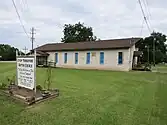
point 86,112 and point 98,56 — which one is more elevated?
point 98,56

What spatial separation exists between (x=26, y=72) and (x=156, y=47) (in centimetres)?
5824

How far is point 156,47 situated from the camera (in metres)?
60.7

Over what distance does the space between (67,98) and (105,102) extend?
1464 mm

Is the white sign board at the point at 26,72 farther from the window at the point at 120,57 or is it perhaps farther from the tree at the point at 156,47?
the tree at the point at 156,47

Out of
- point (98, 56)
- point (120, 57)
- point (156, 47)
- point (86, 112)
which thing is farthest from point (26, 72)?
point (156, 47)

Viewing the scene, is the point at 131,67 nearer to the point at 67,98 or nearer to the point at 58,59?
the point at 58,59

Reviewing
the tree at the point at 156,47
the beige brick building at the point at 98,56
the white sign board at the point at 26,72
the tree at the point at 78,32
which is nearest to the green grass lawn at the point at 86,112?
the white sign board at the point at 26,72

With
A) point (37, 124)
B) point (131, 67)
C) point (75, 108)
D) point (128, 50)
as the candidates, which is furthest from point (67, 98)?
point (131, 67)

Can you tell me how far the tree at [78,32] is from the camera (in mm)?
52062

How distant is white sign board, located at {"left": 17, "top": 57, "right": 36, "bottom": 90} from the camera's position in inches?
294

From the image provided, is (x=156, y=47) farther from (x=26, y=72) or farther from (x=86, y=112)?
(x=86, y=112)

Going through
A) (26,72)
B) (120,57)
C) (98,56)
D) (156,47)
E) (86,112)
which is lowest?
(86,112)

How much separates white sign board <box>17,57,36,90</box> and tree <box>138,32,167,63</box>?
43.6 meters

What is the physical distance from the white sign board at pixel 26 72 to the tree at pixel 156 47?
43.6 meters
